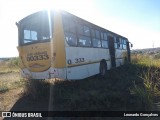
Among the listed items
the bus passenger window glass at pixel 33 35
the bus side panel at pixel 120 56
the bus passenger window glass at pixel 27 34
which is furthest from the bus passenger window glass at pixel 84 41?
the bus side panel at pixel 120 56

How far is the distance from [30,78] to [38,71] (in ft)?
1.76

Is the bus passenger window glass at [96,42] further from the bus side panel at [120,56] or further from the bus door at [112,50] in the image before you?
the bus side panel at [120,56]

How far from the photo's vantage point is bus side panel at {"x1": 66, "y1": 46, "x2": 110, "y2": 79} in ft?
30.0

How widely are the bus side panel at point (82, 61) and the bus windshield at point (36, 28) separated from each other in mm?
1061

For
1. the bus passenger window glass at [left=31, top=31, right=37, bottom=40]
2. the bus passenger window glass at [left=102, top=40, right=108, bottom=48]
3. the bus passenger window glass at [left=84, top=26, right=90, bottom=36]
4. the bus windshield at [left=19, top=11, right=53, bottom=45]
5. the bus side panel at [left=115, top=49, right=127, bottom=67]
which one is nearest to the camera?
the bus windshield at [left=19, top=11, right=53, bottom=45]

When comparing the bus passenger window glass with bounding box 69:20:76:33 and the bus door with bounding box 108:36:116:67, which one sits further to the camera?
the bus door with bounding box 108:36:116:67

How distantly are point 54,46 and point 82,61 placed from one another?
2163mm

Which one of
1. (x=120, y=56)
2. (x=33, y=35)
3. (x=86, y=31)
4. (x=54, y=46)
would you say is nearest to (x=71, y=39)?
(x=54, y=46)

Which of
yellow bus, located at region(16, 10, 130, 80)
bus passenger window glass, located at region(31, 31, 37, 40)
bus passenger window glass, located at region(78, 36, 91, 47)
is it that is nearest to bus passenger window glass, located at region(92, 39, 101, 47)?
bus passenger window glass, located at region(78, 36, 91, 47)

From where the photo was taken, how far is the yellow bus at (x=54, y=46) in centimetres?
872

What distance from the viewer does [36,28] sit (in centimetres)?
931

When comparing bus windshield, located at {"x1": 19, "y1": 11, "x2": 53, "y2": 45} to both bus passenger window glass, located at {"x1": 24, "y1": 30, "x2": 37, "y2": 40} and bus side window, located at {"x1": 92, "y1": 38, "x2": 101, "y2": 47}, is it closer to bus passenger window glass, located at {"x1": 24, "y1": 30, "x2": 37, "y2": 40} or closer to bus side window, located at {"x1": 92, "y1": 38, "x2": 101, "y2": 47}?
bus passenger window glass, located at {"x1": 24, "y1": 30, "x2": 37, "y2": 40}

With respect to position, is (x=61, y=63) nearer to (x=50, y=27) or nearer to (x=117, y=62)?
(x=50, y=27)

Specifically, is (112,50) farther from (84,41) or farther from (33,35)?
(33,35)
